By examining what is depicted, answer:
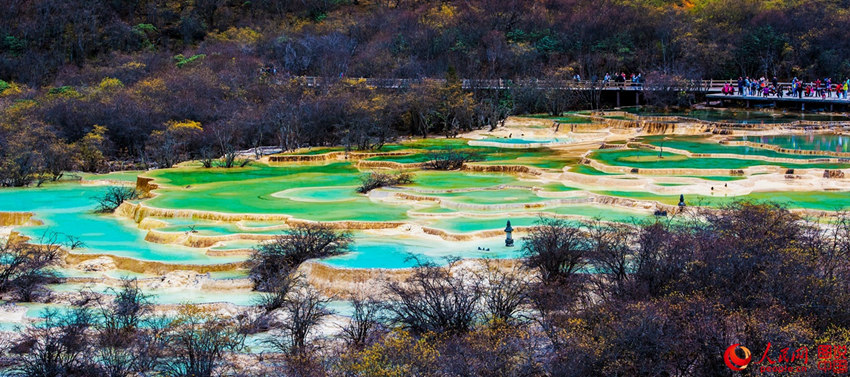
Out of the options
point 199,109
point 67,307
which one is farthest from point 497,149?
point 67,307

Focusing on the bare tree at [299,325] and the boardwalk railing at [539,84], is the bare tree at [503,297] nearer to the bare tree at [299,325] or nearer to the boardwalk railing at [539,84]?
the bare tree at [299,325]

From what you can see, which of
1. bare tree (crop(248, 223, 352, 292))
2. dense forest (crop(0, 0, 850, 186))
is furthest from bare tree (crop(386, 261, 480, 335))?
dense forest (crop(0, 0, 850, 186))

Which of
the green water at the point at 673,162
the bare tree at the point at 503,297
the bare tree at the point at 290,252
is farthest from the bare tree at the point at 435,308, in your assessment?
the green water at the point at 673,162

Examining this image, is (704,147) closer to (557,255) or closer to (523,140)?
(523,140)

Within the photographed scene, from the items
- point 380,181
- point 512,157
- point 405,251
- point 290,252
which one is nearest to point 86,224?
point 290,252

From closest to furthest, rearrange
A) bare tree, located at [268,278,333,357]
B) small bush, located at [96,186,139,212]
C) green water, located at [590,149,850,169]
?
1. bare tree, located at [268,278,333,357]
2. small bush, located at [96,186,139,212]
3. green water, located at [590,149,850,169]

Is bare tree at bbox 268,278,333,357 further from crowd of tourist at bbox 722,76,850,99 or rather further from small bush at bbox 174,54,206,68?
small bush at bbox 174,54,206,68
